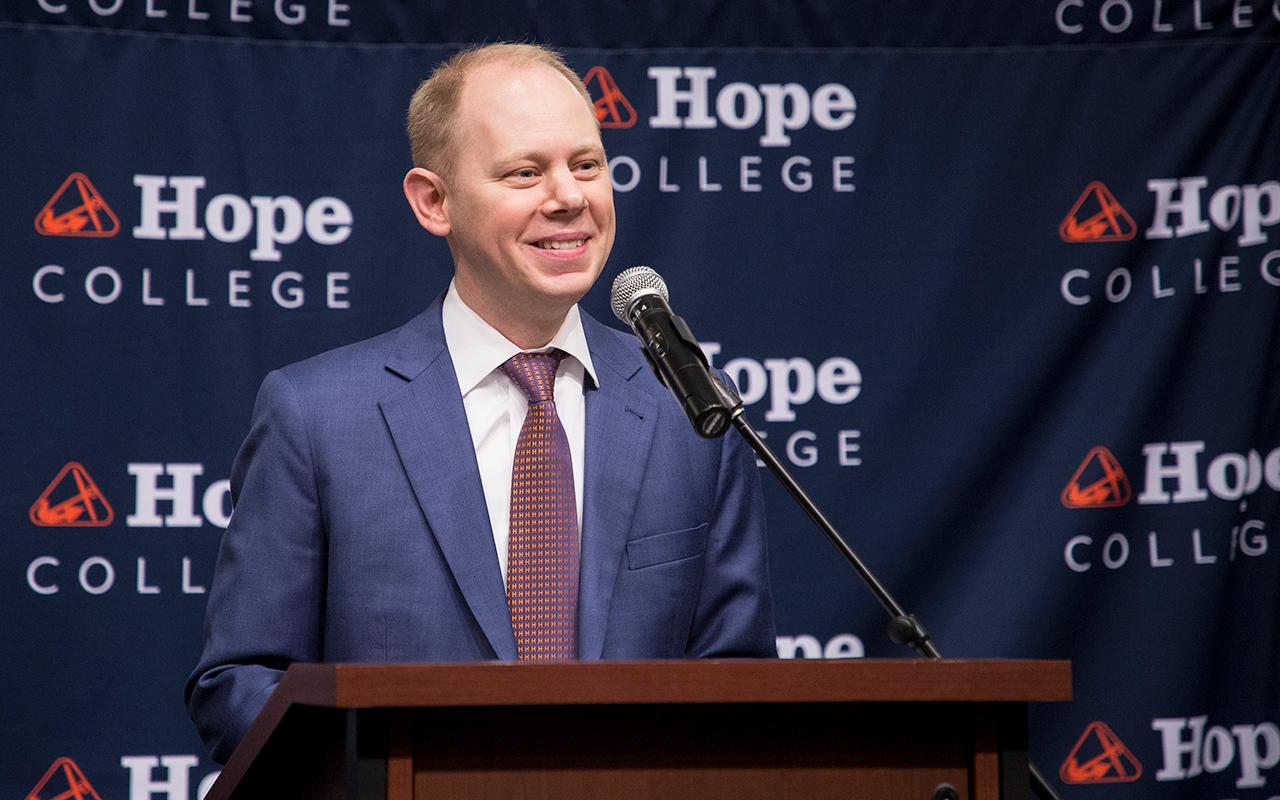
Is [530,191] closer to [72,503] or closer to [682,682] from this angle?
[682,682]

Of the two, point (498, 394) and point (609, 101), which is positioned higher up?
point (609, 101)

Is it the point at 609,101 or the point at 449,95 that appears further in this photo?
the point at 609,101

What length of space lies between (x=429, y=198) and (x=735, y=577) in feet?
2.22

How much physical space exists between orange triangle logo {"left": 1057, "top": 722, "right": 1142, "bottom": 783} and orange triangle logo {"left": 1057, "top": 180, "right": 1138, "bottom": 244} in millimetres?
1002

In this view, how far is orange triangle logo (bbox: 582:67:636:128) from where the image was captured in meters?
3.05

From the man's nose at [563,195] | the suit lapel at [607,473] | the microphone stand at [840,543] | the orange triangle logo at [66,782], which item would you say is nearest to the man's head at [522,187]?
the man's nose at [563,195]

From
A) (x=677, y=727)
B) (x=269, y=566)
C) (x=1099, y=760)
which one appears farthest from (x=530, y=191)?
(x=1099, y=760)

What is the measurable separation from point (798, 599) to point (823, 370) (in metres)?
0.47

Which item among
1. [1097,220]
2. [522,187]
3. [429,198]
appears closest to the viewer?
[522,187]

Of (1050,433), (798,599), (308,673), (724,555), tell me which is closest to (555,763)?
(308,673)

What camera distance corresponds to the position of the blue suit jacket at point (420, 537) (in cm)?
180

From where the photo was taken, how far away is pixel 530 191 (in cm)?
193

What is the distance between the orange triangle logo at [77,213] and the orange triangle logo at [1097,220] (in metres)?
1.93

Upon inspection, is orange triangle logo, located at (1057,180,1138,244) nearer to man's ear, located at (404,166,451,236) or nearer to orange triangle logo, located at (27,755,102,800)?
man's ear, located at (404,166,451,236)
